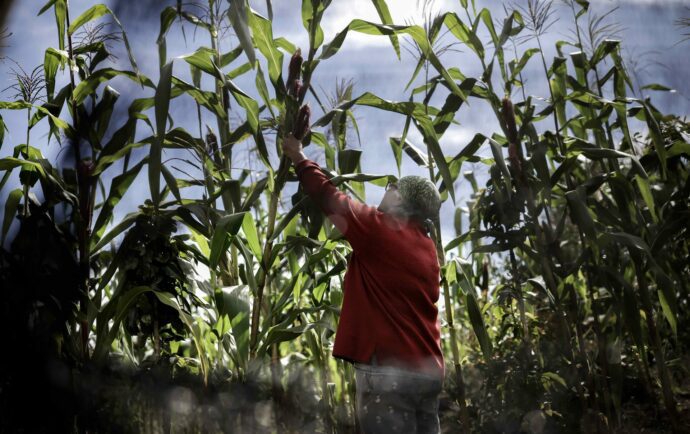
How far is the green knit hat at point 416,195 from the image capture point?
1.39 metres

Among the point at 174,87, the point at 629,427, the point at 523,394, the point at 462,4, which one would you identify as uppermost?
the point at 462,4

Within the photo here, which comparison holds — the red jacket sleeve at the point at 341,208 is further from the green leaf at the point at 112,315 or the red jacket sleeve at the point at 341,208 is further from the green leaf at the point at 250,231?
the green leaf at the point at 112,315

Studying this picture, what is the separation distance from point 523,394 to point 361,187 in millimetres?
782

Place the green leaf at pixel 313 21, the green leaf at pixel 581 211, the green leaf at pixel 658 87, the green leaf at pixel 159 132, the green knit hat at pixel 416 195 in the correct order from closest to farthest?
1. the green leaf at pixel 159 132
2. the green knit hat at pixel 416 195
3. the green leaf at pixel 313 21
4. the green leaf at pixel 581 211
5. the green leaf at pixel 658 87

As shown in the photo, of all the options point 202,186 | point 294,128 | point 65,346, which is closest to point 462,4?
point 294,128

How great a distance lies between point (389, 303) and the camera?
4.42 feet

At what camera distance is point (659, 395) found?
2270mm

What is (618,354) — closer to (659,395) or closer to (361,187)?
(659,395)

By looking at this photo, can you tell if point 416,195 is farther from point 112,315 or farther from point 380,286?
point 112,315

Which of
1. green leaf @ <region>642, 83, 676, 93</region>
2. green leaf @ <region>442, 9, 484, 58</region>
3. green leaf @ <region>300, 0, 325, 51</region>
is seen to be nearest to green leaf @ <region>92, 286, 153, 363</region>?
green leaf @ <region>300, 0, 325, 51</region>

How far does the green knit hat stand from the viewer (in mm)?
1391

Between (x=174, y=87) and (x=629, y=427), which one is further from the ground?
(x=174, y=87)

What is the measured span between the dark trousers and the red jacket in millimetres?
21

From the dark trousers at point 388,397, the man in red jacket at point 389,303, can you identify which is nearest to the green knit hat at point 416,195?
the man in red jacket at point 389,303
